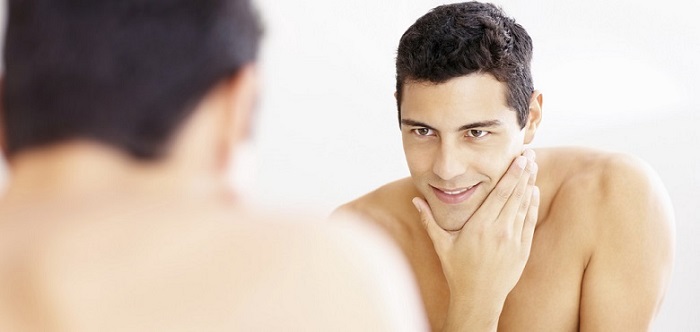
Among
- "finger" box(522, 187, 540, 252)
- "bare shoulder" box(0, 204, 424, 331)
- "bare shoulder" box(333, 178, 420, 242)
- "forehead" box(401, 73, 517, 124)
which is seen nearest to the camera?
"bare shoulder" box(0, 204, 424, 331)

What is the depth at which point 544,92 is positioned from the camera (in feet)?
9.95

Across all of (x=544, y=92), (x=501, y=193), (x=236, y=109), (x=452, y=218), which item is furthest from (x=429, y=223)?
(x=544, y=92)

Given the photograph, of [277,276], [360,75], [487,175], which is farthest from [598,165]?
[277,276]

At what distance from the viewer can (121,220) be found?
2.12ft

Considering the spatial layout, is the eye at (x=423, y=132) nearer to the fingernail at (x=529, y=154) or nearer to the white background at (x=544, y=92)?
the fingernail at (x=529, y=154)

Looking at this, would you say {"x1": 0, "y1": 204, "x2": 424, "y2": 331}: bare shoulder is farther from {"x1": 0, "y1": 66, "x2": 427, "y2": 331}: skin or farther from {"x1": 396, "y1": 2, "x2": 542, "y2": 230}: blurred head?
{"x1": 396, "y1": 2, "x2": 542, "y2": 230}: blurred head

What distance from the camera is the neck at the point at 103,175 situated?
657 millimetres

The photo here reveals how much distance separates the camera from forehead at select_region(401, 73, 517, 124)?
1718 millimetres

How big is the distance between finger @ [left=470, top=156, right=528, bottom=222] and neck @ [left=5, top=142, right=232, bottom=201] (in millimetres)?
1192

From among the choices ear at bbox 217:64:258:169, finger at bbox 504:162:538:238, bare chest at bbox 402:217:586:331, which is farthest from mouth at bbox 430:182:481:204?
ear at bbox 217:64:258:169

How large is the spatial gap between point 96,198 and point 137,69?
9 cm

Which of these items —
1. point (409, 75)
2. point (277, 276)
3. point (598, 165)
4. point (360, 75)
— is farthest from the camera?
point (360, 75)

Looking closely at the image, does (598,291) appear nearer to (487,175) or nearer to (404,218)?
(487,175)

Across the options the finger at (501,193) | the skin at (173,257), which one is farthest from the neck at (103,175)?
the finger at (501,193)
